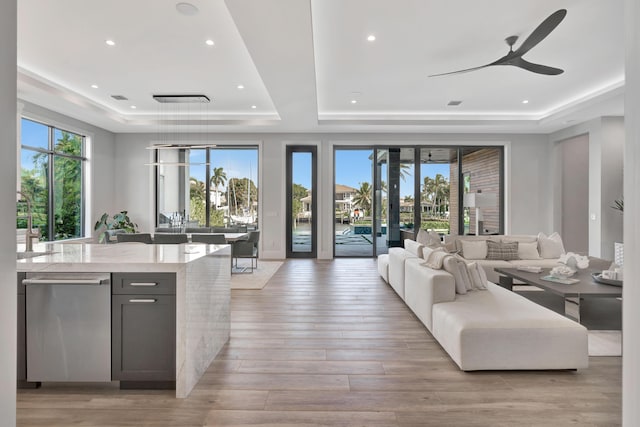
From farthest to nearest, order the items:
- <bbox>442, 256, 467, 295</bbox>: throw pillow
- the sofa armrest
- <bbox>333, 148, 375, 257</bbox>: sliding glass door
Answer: <bbox>333, 148, 375, 257</bbox>: sliding glass door
<bbox>442, 256, 467, 295</bbox>: throw pillow
the sofa armrest

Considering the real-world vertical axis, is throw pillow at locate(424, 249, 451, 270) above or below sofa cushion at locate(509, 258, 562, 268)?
above

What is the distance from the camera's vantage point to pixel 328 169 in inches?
326

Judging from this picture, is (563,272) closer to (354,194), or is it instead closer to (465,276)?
(465,276)

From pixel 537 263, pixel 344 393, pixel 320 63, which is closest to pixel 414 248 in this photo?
pixel 537 263

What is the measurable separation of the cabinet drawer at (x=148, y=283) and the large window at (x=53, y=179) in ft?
15.8

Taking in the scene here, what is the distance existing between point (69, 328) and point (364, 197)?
691 centimetres

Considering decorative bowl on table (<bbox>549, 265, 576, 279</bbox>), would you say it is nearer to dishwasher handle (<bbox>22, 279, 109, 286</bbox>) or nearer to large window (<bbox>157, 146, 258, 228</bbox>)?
dishwasher handle (<bbox>22, 279, 109, 286</bbox>)

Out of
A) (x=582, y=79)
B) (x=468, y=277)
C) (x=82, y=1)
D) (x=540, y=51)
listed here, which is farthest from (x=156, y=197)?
(x=582, y=79)

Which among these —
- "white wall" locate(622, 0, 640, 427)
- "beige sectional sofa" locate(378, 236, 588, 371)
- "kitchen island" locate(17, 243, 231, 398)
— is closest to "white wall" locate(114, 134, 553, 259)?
"kitchen island" locate(17, 243, 231, 398)

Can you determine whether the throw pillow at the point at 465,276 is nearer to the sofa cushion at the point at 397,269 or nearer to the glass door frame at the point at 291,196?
the sofa cushion at the point at 397,269

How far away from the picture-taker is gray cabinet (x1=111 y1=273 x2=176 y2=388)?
7.45ft

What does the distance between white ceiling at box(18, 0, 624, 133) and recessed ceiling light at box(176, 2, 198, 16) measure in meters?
0.06

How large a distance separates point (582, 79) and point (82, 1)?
676 centimetres

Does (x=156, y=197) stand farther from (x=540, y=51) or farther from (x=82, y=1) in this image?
(x=540, y=51)
